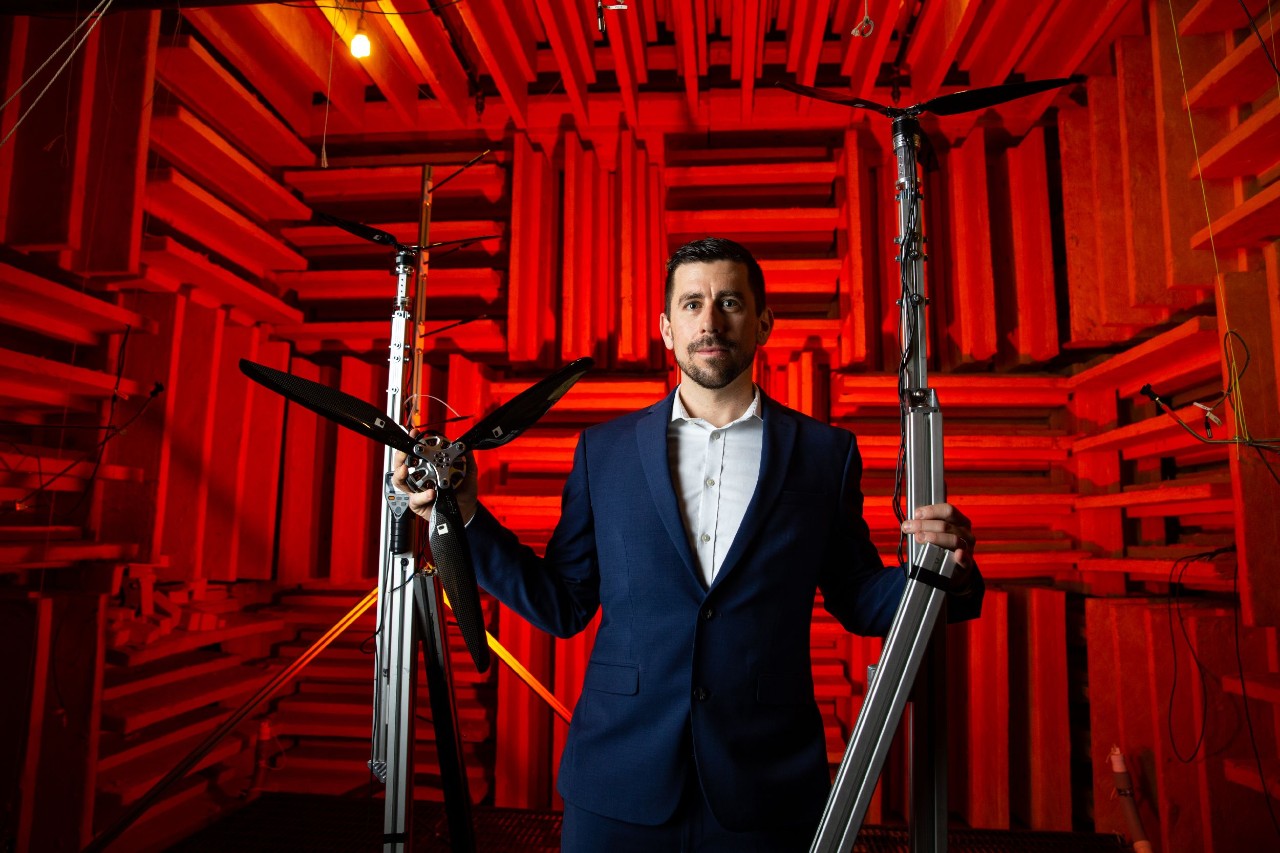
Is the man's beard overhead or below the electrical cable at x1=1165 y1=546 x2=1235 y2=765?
overhead

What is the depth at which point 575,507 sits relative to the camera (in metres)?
2.35

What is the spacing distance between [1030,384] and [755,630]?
329 cm

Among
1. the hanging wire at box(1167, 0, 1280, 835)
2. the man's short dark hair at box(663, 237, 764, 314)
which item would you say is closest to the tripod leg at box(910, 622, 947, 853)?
the man's short dark hair at box(663, 237, 764, 314)

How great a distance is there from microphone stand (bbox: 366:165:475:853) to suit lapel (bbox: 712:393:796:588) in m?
1.52

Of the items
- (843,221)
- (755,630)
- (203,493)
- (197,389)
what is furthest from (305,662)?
(843,221)

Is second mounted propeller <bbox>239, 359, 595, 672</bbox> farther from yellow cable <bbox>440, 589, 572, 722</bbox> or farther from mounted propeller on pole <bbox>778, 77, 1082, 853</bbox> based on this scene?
yellow cable <bbox>440, 589, 572, 722</bbox>

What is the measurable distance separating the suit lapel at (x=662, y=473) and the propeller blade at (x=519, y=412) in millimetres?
306

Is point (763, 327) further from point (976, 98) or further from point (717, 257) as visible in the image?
point (976, 98)

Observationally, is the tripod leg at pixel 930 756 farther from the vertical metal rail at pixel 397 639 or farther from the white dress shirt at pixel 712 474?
the vertical metal rail at pixel 397 639

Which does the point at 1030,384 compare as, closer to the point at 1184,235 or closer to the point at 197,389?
the point at 1184,235

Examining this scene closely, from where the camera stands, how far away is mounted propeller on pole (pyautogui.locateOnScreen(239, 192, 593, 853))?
7.33 feet

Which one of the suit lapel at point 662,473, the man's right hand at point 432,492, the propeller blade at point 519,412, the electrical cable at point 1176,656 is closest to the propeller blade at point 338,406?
the man's right hand at point 432,492

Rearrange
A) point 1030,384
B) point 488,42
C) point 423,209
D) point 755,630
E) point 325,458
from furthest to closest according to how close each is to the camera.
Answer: point 325,458 → point 1030,384 → point 488,42 → point 423,209 → point 755,630

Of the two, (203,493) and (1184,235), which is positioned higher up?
(1184,235)
